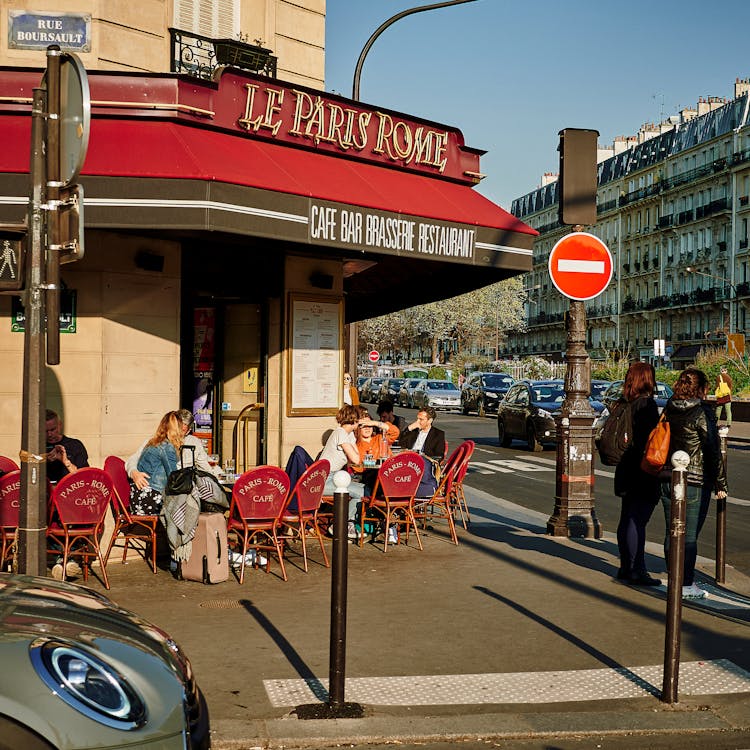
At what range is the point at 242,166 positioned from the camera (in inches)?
348

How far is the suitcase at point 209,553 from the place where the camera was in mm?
8375

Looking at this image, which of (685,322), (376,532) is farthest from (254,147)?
(685,322)

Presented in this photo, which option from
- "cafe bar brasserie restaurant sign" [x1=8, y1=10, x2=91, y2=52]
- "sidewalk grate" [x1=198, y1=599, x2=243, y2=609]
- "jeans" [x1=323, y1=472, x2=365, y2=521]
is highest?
"cafe bar brasserie restaurant sign" [x1=8, y1=10, x2=91, y2=52]

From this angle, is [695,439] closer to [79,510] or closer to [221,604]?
[221,604]

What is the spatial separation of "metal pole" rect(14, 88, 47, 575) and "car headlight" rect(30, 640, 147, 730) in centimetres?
210

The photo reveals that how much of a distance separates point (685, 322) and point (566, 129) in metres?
77.8

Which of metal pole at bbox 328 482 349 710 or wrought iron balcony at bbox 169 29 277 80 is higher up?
wrought iron balcony at bbox 169 29 277 80

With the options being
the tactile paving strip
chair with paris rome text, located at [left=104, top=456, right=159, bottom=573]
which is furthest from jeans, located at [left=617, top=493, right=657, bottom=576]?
chair with paris rome text, located at [left=104, top=456, right=159, bottom=573]

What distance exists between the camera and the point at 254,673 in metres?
5.88

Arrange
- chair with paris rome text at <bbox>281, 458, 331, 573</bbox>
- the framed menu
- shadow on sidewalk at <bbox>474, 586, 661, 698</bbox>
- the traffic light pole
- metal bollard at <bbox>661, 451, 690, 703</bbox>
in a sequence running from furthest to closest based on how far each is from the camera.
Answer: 1. the framed menu
2. the traffic light pole
3. chair with paris rome text at <bbox>281, 458, 331, 573</bbox>
4. shadow on sidewalk at <bbox>474, 586, 661, 698</bbox>
5. metal bollard at <bbox>661, 451, 690, 703</bbox>

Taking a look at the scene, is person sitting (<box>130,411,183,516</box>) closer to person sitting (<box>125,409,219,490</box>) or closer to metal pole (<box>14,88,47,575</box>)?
person sitting (<box>125,409,219,490</box>)

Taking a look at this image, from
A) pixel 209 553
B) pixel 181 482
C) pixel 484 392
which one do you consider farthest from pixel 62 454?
pixel 484 392

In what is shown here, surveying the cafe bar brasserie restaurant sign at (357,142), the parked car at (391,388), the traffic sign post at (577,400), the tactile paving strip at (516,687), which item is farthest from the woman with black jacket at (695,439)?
the parked car at (391,388)

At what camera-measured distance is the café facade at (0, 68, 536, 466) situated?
27.3ft
